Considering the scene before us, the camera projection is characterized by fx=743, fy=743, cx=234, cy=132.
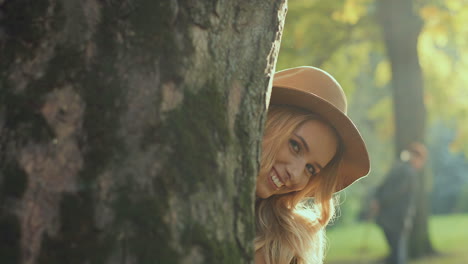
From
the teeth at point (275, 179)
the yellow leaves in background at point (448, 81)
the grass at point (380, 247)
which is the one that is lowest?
the grass at point (380, 247)

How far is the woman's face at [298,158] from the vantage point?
2955 millimetres

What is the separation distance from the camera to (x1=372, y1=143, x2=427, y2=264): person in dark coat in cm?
1048

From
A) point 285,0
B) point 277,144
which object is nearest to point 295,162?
point 277,144

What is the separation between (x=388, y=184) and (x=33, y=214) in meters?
9.77

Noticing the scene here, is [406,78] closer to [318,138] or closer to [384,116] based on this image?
[384,116]

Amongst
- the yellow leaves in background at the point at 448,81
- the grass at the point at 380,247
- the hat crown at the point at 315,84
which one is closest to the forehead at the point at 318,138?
the hat crown at the point at 315,84

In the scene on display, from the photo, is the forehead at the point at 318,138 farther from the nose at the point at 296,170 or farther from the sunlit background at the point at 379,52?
the sunlit background at the point at 379,52

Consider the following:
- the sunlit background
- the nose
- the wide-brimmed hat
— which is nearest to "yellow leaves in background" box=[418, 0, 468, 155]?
the sunlit background

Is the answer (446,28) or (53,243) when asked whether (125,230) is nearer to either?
(53,243)

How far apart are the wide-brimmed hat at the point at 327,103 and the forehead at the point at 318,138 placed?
0.03m

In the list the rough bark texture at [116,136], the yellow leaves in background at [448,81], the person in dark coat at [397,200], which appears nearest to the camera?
the rough bark texture at [116,136]

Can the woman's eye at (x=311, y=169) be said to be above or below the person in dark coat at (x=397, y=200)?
above

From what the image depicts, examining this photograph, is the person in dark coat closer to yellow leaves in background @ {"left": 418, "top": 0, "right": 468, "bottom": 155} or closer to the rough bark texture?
yellow leaves in background @ {"left": 418, "top": 0, "right": 468, "bottom": 155}

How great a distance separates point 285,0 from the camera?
1.70m
